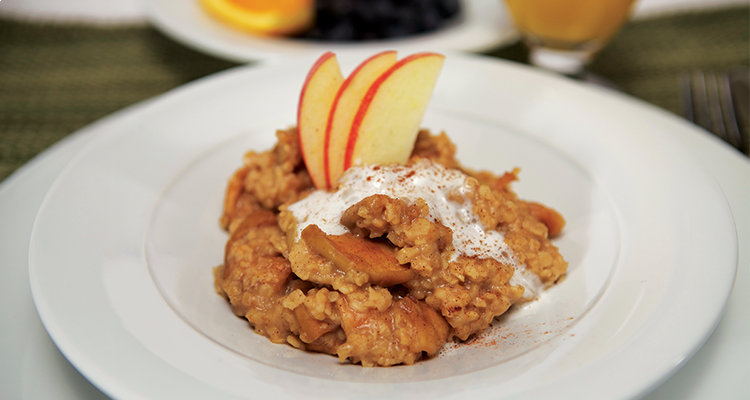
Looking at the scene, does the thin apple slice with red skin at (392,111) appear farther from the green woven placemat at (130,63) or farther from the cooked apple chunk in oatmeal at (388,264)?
the green woven placemat at (130,63)

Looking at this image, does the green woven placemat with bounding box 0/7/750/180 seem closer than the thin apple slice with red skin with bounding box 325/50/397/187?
No

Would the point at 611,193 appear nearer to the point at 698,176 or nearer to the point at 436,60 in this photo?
the point at 698,176

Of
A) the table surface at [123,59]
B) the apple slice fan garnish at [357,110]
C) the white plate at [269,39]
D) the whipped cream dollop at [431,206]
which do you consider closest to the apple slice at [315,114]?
the apple slice fan garnish at [357,110]

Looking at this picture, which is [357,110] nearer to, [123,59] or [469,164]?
[469,164]

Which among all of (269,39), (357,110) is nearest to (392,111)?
(357,110)

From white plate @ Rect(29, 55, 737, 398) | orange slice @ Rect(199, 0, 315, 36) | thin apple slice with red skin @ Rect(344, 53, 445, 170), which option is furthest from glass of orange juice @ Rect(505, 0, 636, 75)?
thin apple slice with red skin @ Rect(344, 53, 445, 170)

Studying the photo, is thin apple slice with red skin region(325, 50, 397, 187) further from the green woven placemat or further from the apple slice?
the green woven placemat
